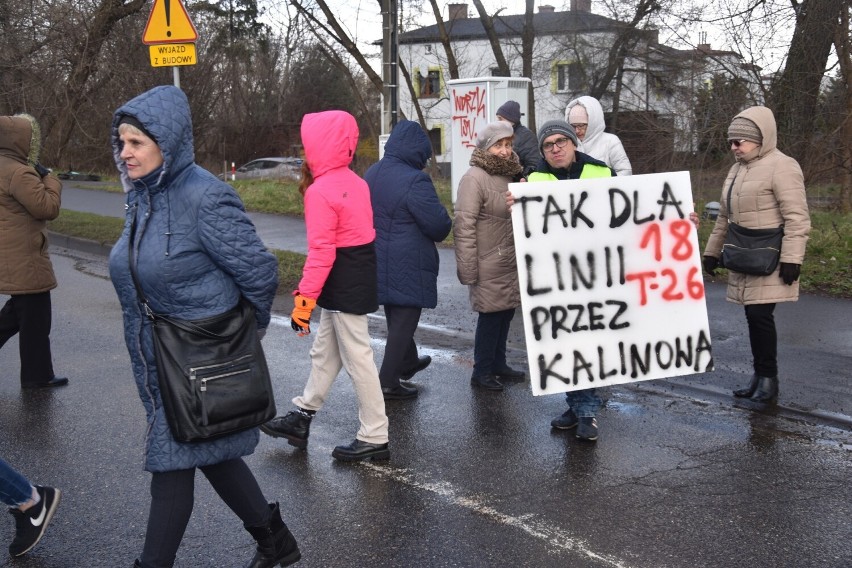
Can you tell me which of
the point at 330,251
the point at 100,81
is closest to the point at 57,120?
the point at 100,81

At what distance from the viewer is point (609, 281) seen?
5473 millimetres

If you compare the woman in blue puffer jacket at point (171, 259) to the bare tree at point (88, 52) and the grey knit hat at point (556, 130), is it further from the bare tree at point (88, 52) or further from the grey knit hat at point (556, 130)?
the bare tree at point (88, 52)

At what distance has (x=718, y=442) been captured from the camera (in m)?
5.48

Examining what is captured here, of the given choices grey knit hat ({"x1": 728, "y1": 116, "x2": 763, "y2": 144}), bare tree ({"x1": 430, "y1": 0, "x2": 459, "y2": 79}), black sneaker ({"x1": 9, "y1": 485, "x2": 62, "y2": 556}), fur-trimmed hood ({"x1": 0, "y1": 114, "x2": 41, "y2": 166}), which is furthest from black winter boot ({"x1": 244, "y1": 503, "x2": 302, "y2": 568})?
bare tree ({"x1": 430, "y1": 0, "x2": 459, "y2": 79})

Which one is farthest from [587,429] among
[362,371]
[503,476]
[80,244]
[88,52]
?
[88,52]

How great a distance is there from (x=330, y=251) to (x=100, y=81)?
1270 centimetres

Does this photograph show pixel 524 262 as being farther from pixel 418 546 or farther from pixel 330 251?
pixel 418 546

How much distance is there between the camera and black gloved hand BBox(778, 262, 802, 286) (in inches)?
234

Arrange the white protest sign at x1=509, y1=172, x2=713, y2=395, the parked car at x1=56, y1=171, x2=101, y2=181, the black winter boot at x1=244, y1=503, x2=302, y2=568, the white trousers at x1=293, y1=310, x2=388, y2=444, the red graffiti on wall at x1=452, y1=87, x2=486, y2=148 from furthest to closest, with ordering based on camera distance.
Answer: the parked car at x1=56, y1=171, x2=101, y2=181
the red graffiti on wall at x1=452, y1=87, x2=486, y2=148
the white protest sign at x1=509, y1=172, x2=713, y2=395
the white trousers at x1=293, y1=310, x2=388, y2=444
the black winter boot at x1=244, y1=503, x2=302, y2=568

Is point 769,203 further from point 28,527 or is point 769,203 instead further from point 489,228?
point 28,527

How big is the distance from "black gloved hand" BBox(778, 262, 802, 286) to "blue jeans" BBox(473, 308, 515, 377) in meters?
1.74

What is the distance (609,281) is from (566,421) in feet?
2.95

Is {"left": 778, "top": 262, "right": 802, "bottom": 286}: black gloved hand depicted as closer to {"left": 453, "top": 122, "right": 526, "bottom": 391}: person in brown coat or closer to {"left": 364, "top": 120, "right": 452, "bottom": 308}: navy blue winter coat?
{"left": 453, "top": 122, "right": 526, "bottom": 391}: person in brown coat

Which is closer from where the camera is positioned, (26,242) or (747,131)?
(747,131)
